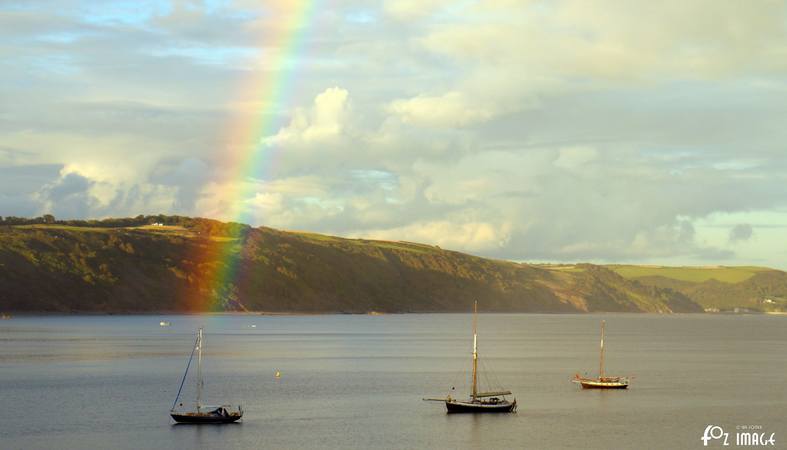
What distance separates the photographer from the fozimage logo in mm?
84000

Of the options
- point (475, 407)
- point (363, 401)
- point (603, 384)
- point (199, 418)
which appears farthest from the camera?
point (603, 384)

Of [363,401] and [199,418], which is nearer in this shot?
[199,418]

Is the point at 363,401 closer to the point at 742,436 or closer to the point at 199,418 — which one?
the point at 199,418

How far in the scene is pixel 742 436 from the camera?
8781 cm

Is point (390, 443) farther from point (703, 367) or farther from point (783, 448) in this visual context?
point (703, 367)

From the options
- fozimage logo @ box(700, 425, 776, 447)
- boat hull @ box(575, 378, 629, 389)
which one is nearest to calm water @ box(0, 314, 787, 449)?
fozimage logo @ box(700, 425, 776, 447)

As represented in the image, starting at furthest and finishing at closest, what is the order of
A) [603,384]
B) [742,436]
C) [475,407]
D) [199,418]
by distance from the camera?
[603,384], [475,407], [199,418], [742,436]

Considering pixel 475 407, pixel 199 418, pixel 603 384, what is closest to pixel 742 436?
pixel 475 407

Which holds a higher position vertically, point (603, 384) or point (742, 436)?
point (603, 384)

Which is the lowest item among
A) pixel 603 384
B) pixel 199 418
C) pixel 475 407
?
pixel 199 418

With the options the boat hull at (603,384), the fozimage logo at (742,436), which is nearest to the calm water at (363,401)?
the fozimage logo at (742,436)

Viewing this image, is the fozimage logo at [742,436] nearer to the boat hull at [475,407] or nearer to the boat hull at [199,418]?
the boat hull at [475,407]

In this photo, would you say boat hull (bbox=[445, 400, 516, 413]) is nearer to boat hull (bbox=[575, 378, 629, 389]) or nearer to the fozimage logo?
the fozimage logo

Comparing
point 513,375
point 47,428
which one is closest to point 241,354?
point 513,375
